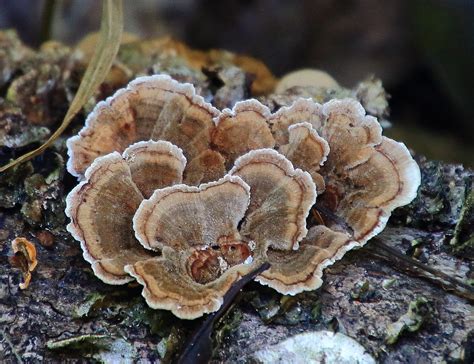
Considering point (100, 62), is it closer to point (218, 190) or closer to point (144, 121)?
point (144, 121)

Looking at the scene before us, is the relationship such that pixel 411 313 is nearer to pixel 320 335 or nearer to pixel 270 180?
pixel 320 335

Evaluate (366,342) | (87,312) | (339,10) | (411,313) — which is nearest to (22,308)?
(87,312)

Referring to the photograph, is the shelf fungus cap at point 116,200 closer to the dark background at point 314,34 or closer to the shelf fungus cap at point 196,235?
the shelf fungus cap at point 196,235

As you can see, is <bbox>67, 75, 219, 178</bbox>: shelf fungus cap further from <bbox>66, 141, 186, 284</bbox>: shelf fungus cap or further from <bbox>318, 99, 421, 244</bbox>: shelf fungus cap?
<bbox>318, 99, 421, 244</bbox>: shelf fungus cap

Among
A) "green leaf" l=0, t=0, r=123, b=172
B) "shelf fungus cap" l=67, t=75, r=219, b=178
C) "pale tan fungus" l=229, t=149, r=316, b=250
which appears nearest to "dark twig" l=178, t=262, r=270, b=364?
"pale tan fungus" l=229, t=149, r=316, b=250

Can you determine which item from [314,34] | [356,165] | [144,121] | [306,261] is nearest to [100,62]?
[144,121]

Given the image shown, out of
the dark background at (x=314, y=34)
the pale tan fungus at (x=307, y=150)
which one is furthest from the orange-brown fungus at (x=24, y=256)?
the dark background at (x=314, y=34)
